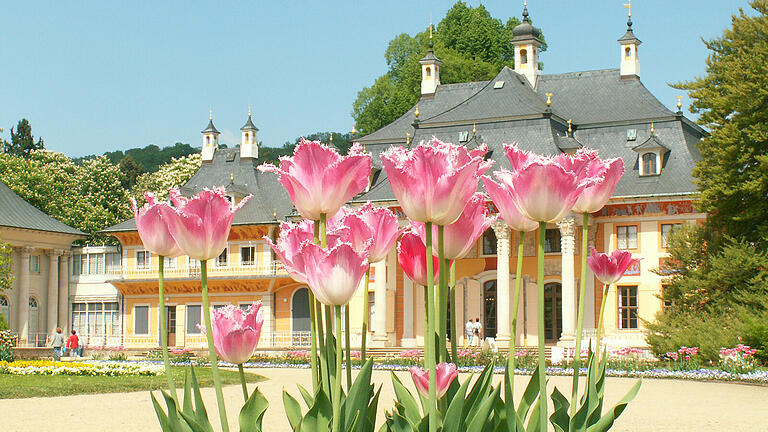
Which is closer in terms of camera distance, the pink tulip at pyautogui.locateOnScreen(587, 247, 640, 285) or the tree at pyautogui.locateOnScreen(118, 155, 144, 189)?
the pink tulip at pyautogui.locateOnScreen(587, 247, 640, 285)

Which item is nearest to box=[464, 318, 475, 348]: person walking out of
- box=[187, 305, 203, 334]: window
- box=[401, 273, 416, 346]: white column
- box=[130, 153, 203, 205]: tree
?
box=[401, 273, 416, 346]: white column

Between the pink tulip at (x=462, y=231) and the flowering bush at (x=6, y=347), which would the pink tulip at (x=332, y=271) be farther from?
the flowering bush at (x=6, y=347)

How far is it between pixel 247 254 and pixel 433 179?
3872cm

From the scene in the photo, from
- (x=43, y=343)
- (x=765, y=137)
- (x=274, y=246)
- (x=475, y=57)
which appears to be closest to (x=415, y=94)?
(x=475, y=57)

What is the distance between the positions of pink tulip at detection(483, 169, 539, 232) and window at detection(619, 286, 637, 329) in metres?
30.7

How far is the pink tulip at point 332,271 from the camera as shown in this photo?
3.74 metres

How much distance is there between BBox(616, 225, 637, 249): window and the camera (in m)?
33.9

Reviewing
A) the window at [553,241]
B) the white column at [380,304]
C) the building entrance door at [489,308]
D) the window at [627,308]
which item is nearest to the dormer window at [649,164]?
the window at [553,241]

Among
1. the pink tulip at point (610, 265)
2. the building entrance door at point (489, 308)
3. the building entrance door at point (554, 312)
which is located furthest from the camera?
the building entrance door at point (489, 308)

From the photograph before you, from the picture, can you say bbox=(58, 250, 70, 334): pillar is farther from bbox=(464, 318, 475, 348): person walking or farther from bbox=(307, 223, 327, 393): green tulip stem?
bbox=(307, 223, 327, 393): green tulip stem

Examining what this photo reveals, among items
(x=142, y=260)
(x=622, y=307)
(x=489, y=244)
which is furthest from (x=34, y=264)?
(x=622, y=307)

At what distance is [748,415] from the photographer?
1362 centimetres

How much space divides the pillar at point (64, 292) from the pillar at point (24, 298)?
7.42 ft

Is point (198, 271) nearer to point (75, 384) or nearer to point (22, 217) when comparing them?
point (22, 217)
